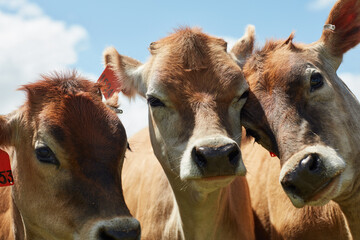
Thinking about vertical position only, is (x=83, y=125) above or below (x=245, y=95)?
below

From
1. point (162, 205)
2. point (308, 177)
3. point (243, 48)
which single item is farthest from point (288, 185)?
point (243, 48)

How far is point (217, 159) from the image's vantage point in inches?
208

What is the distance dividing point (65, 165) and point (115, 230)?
0.99 metres

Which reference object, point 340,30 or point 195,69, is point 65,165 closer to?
point 195,69

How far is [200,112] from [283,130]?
0.95m

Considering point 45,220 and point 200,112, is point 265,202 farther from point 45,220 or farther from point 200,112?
point 45,220

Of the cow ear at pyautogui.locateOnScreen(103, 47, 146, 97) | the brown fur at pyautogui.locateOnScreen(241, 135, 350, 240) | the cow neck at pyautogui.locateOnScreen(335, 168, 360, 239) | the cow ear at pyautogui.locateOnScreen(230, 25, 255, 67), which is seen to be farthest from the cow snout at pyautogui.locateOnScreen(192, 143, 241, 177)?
the cow ear at pyautogui.locateOnScreen(103, 47, 146, 97)

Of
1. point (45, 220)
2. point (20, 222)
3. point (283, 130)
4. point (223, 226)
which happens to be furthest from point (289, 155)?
point (20, 222)

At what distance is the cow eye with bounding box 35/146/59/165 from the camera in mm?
5922

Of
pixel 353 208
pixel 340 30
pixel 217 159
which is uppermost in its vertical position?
pixel 340 30

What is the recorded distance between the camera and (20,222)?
6.49 meters

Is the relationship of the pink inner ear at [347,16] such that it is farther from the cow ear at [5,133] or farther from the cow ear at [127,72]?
the cow ear at [5,133]

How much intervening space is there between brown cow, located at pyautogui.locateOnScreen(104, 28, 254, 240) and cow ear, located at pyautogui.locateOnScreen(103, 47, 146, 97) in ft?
0.05

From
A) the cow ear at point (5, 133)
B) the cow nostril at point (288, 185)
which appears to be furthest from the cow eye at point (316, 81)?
the cow ear at point (5, 133)
